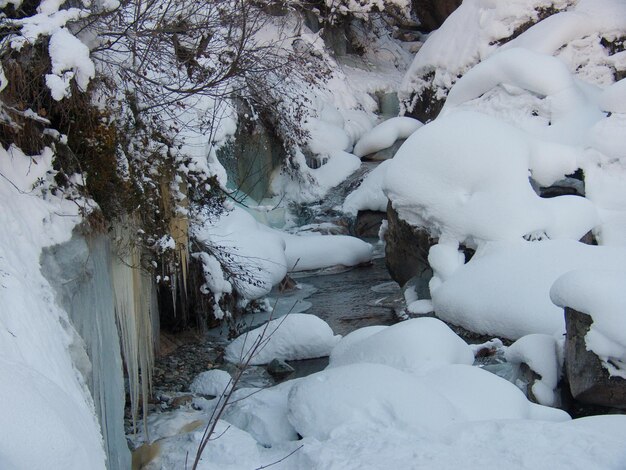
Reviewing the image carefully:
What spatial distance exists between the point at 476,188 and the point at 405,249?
3.91 feet

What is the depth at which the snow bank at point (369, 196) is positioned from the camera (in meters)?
12.1

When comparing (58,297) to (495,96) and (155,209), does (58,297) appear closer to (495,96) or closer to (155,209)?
(155,209)

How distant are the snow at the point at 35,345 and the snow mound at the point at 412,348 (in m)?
2.56

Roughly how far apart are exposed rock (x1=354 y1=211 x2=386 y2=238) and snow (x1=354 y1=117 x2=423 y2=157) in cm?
202

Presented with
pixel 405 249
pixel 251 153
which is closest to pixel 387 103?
pixel 251 153

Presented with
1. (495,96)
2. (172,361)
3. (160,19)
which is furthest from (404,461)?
(495,96)

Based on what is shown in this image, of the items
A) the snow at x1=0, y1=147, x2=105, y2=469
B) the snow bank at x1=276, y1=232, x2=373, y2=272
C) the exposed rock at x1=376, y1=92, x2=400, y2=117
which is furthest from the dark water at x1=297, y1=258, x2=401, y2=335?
the exposed rock at x1=376, y1=92, x2=400, y2=117

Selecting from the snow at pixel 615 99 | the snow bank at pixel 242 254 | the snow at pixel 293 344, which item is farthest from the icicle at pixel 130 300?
the snow at pixel 615 99

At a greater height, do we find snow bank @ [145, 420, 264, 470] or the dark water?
snow bank @ [145, 420, 264, 470]

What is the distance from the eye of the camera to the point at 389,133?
1375cm

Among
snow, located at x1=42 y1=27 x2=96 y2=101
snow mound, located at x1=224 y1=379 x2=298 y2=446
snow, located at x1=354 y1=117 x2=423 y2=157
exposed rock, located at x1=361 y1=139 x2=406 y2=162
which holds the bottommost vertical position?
snow mound, located at x1=224 y1=379 x2=298 y2=446

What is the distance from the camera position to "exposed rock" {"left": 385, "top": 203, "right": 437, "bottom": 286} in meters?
8.65

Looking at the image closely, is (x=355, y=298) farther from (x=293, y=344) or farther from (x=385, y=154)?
(x=385, y=154)

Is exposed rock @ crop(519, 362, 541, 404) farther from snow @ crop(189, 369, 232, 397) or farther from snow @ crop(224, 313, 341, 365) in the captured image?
snow @ crop(189, 369, 232, 397)
